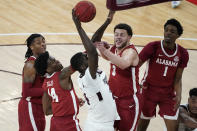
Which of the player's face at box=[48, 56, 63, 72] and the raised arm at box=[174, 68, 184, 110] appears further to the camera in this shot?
the raised arm at box=[174, 68, 184, 110]

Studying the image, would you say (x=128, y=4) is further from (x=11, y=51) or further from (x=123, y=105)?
(x=11, y=51)

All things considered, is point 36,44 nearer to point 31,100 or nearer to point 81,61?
point 31,100

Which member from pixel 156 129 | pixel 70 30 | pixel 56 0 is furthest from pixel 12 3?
pixel 156 129

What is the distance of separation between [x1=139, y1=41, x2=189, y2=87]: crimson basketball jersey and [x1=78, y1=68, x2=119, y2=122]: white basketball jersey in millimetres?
1011

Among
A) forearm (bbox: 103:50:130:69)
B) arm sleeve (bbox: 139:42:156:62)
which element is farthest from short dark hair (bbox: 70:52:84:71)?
arm sleeve (bbox: 139:42:156:62)

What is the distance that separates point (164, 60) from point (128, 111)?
0.82 metres

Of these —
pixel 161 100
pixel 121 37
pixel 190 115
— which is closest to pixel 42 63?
pixel 121 37

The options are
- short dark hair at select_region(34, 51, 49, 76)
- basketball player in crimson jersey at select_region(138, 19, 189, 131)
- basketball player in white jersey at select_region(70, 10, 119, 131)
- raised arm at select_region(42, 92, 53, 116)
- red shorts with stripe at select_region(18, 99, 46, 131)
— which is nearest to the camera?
basketball player in white jersey at select_region(70, 10, 119, 131)

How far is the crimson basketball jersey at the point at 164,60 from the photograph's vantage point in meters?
4.77

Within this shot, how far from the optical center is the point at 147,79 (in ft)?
16.2

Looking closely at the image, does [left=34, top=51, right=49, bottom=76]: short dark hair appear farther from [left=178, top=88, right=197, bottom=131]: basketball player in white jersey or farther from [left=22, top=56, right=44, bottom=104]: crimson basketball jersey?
[left=178, top=88, right=197, bottom=131]: basketball player in white jersey

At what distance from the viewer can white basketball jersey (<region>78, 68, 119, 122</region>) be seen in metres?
3.88

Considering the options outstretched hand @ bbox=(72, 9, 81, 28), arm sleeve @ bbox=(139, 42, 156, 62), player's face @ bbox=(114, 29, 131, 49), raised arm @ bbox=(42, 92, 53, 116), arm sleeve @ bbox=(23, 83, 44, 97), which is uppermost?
outstretched hand @ bbox=(72, 9, 81, 28)

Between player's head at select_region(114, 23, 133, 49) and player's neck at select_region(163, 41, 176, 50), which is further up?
player's head at select_region(114, 23, 133, 49)
